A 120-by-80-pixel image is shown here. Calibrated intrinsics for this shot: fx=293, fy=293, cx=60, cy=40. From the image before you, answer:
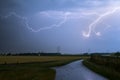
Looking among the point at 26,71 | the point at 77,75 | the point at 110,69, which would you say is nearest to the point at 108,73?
the point at 77,75

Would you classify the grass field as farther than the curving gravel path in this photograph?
No

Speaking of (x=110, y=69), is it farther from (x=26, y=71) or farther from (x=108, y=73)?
(x=26, y=71)

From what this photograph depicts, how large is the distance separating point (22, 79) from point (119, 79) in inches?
455

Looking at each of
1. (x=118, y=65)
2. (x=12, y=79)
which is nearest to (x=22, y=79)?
(x=12, y=79)

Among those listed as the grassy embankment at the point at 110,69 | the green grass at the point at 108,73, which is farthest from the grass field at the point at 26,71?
the grassy embankment at the point at 110,69

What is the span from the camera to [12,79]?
114ft

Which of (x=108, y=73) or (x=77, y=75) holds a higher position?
(x=108, y=73)

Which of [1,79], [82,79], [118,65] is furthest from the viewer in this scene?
[118,65]

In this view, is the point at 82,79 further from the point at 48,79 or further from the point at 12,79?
the point at 12,79

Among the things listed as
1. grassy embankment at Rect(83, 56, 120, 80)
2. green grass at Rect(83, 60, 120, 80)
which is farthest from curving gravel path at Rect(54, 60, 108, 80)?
grassy embankment at Rect(83, 56, 120, 80)

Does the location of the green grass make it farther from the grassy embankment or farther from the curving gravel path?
the curving gravel path

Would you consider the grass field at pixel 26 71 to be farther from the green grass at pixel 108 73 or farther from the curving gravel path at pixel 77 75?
the green grass at pixel 108 73

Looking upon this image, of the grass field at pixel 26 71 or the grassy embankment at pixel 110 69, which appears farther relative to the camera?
the grassy embankment at pixel 110 69

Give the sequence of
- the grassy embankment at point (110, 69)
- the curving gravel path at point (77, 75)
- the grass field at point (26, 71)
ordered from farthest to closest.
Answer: the grassy embankment at point (110, 69) → the curving gravel path at point (77, 75) → the grass field at point (26, 71)
